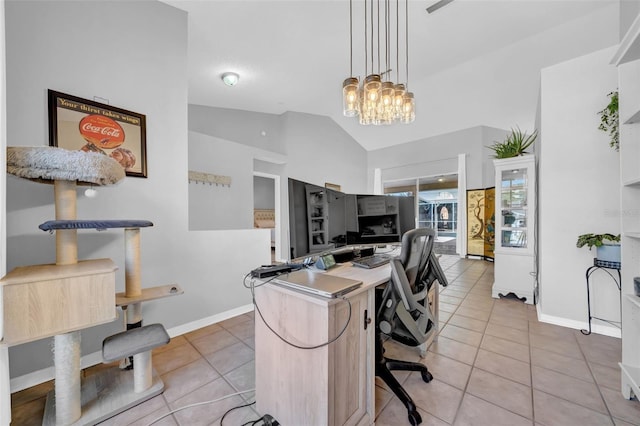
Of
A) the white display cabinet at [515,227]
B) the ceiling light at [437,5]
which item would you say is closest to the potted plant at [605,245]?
the white display cabinet at [515,227]

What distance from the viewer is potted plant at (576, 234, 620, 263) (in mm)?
2012

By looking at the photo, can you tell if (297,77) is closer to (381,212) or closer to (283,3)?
(283,3)

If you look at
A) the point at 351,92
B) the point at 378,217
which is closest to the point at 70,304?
the point at 378,217

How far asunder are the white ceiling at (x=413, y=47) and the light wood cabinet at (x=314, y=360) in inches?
107

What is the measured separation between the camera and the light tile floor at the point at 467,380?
1.35 m

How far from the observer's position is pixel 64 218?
1398 millimetres

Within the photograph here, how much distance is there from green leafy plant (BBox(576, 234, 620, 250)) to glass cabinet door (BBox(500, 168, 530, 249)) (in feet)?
3.00

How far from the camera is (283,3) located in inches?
89.9

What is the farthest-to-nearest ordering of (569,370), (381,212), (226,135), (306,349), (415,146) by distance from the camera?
1. (415,146)
2. (226,135)
3. (381,212)
4. (569,370)
5. (306,349)

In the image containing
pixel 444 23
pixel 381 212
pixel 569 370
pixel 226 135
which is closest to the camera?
pixel 569 370

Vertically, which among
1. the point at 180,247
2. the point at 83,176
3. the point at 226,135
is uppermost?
the point at 226,135

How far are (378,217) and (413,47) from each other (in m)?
2.43

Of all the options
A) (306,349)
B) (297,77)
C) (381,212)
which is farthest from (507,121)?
(306,349)

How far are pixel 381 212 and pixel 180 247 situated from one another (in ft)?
6.34
